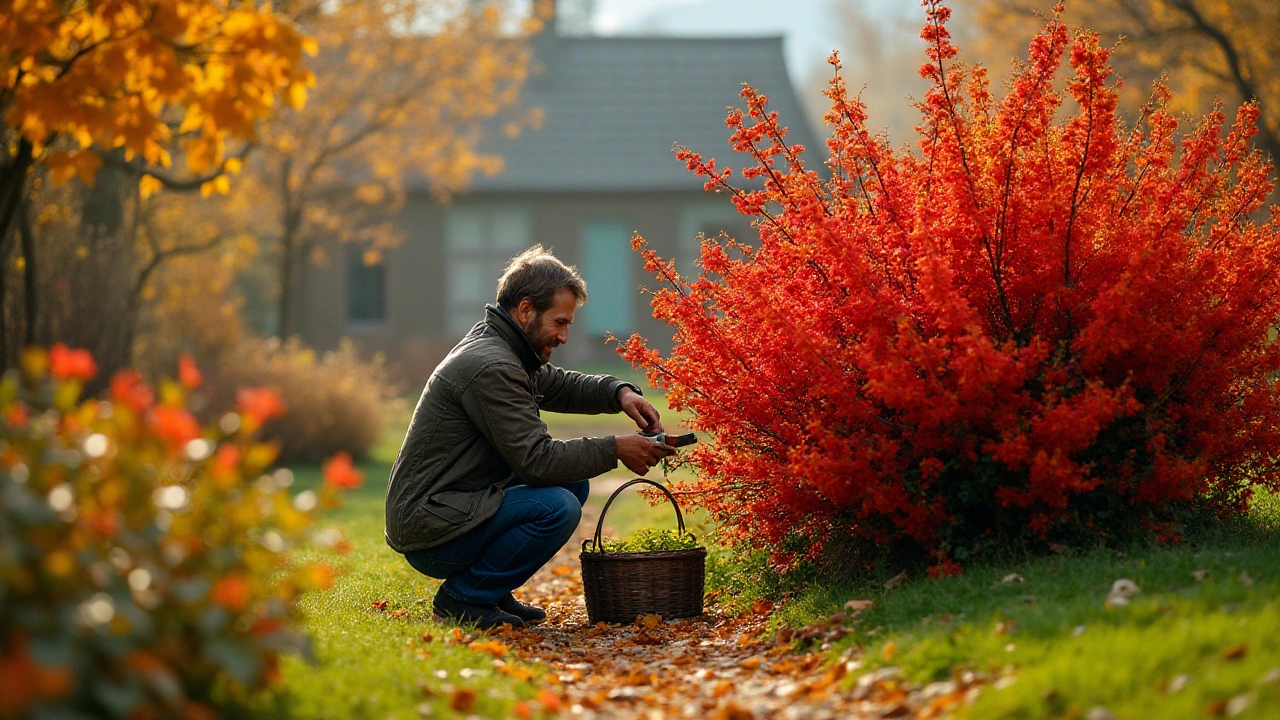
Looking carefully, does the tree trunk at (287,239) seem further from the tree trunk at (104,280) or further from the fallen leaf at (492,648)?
the fallen leaf at (492,648)

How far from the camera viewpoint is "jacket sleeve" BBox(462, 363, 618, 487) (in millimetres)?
5016

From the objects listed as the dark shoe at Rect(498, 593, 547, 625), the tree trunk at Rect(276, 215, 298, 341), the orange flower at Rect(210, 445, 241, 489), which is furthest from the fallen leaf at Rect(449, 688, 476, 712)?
the tree trunk at Rect(276, 215, 298, 341)

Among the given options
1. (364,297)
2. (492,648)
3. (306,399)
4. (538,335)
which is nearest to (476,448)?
(538,335)

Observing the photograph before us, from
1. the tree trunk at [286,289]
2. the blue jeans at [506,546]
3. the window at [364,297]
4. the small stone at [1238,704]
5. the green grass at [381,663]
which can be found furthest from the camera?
the window at [364,297]

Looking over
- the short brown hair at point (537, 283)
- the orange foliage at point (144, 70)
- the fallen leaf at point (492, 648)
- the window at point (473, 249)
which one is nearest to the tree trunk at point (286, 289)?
the window at point (473, 249)

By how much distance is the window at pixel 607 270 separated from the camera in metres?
25.0

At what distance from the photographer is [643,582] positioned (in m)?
5.23

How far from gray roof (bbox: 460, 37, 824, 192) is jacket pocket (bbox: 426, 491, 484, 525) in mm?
19009

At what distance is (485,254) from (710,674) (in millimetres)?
21218

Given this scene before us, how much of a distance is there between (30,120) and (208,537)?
189 centimetres

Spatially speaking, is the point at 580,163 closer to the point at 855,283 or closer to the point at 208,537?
the point at 855,283

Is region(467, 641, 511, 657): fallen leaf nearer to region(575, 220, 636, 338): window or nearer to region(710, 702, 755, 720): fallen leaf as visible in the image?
region(710, 702, 755, 720): fallen leaf

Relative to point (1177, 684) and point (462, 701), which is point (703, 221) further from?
point (1177, 684)

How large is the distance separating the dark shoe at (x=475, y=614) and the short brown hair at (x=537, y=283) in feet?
4.38
